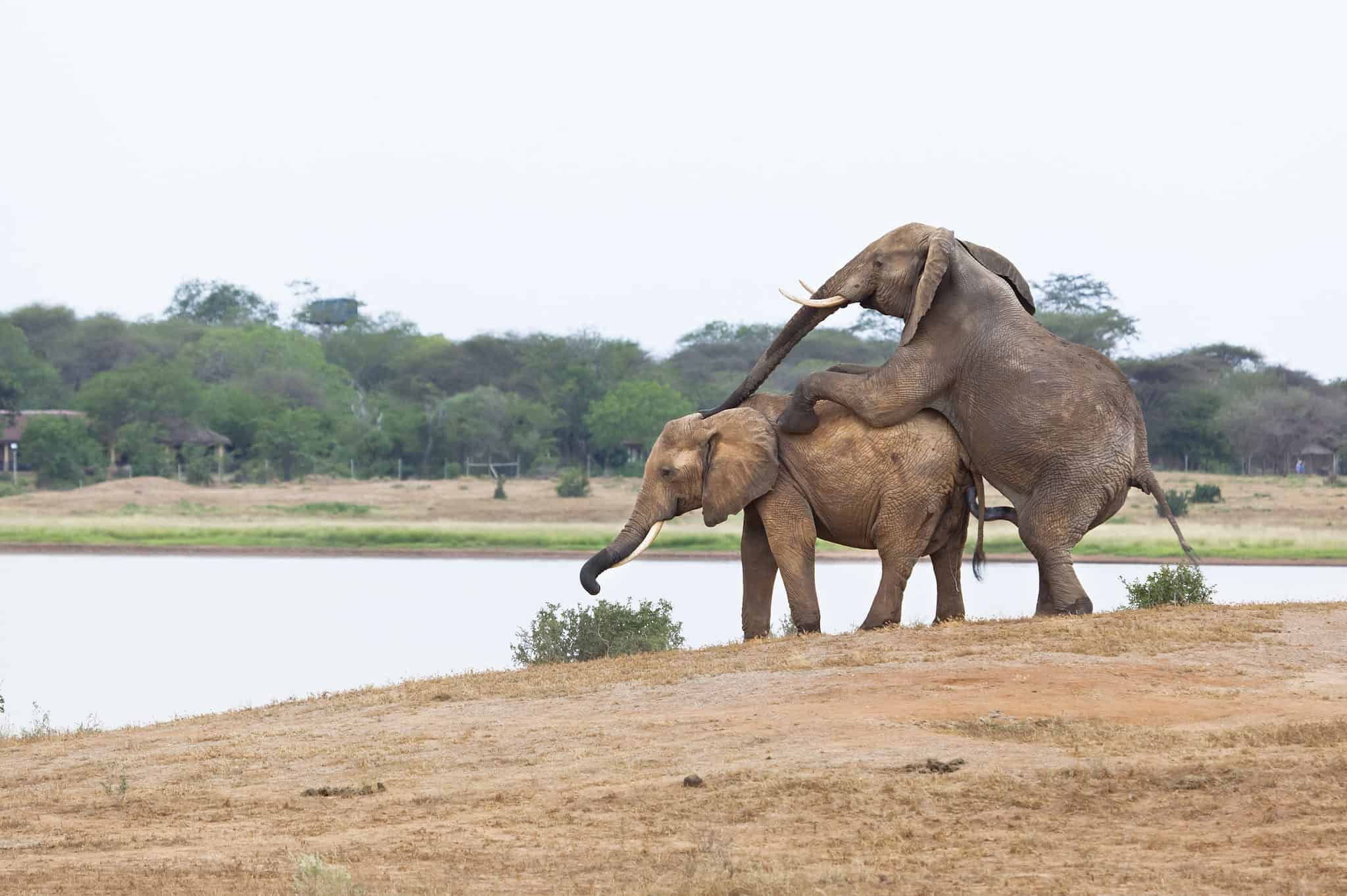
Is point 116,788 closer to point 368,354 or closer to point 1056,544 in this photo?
point 1056,544

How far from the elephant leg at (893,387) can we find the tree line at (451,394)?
5318 cm

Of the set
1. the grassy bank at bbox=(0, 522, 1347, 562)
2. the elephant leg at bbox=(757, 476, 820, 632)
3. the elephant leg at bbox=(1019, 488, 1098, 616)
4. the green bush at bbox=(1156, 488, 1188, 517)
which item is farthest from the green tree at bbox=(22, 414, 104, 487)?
the elephant leg at bbox=(1019, 488, 1098, 616)

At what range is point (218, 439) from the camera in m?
73.6

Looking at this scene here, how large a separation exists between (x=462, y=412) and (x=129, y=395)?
516 inches

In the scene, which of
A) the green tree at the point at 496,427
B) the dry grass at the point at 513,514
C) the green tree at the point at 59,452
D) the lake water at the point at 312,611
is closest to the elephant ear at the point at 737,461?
the lake water at the point at 312,611

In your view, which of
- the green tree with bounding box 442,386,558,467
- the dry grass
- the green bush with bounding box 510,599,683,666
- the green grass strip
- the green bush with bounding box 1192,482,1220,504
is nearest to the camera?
the green bush with bounding box 510,599,683,666

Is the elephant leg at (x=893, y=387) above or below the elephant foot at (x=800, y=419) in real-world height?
above

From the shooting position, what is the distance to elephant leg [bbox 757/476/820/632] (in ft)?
45.9

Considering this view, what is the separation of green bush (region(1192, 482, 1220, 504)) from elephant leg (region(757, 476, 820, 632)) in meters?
41.4

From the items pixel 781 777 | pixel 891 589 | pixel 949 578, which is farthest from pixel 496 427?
pixel 781 777

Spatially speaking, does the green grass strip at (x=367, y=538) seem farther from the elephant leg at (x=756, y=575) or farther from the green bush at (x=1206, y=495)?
the elephant leg at (x=756, y=575)

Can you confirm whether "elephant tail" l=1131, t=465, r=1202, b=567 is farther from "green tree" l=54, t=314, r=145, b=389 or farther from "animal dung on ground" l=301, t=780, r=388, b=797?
"green tree" l=54, t=314, r=145, b=389

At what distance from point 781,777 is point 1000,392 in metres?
5.02

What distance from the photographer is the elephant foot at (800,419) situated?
1391 centimetres
